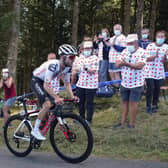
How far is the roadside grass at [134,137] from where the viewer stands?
241 inches

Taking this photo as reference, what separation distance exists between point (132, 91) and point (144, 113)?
4.91 ft

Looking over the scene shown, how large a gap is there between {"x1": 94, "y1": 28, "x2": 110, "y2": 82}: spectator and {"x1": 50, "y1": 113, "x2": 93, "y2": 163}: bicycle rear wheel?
14.1 feet

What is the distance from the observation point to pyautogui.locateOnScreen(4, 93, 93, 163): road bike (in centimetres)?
538

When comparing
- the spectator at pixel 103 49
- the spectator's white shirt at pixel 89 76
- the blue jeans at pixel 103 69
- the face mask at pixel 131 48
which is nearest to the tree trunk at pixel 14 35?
the spectator at pixel 103 49

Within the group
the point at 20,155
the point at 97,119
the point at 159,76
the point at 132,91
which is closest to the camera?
the point at 20,155

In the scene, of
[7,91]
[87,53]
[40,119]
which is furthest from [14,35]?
[40,119]

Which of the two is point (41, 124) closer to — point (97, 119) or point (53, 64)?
point (53, 64)

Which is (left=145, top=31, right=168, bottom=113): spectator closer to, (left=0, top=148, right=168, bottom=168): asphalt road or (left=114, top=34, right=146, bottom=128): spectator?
(left=114, top=34, right=146, bottom=128): spectator

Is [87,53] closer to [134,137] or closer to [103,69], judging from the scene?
[103,69]

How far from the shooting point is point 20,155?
6285mm

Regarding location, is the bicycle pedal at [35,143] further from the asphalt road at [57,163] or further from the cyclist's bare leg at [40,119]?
the asphalt road at [57,163]

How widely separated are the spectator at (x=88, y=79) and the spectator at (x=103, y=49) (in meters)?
1.44

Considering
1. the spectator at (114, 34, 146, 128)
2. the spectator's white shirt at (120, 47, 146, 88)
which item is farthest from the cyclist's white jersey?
the spectator's white shirt at (120, 47, 146, 88)

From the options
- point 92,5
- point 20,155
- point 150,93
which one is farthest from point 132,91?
point 92,5
